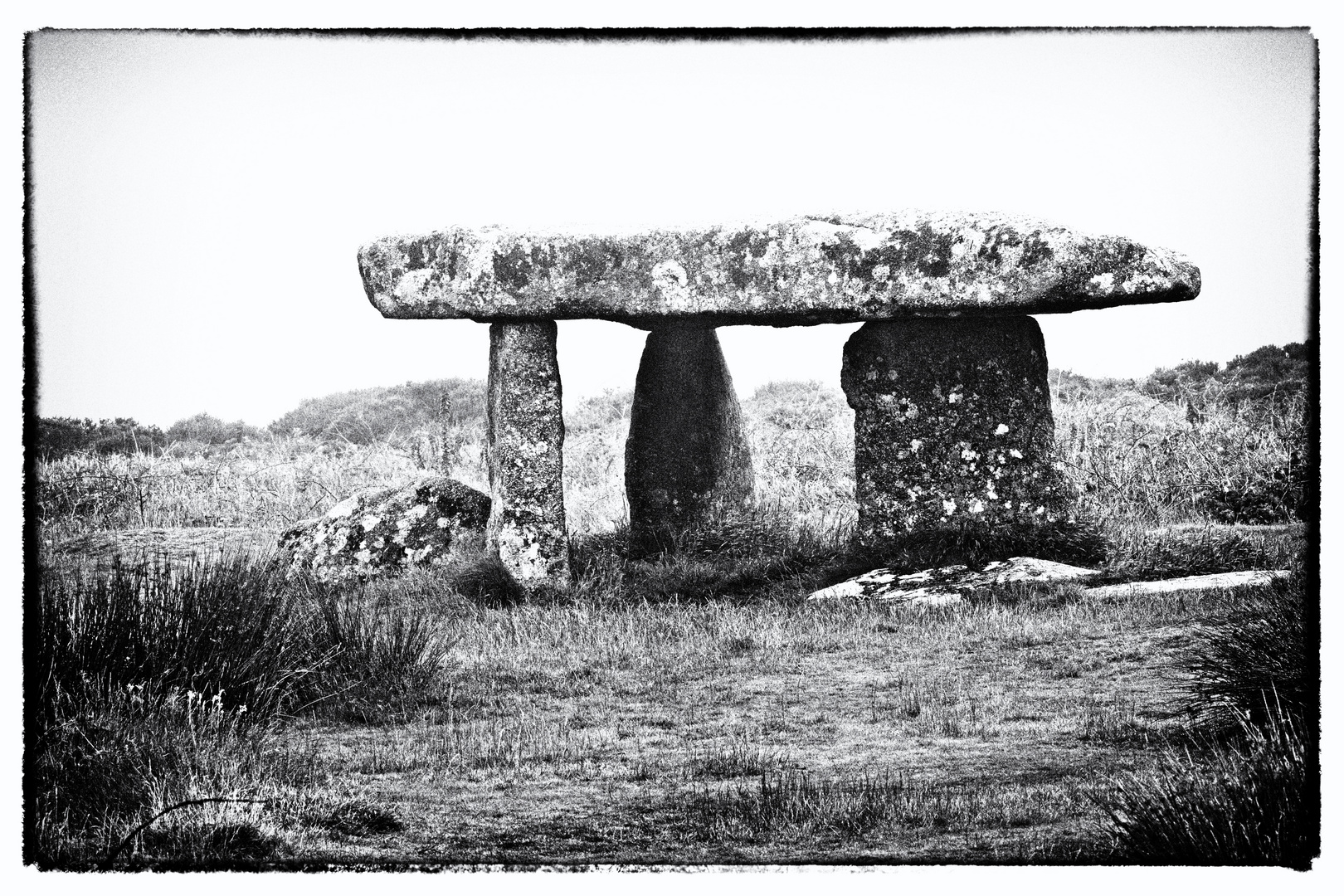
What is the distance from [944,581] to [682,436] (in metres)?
2.92

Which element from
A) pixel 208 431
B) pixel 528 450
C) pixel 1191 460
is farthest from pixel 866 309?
pixel 208 431

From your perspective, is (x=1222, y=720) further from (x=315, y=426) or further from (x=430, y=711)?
(x=315, y=426)

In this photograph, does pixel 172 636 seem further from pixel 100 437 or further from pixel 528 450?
pixel 100 437

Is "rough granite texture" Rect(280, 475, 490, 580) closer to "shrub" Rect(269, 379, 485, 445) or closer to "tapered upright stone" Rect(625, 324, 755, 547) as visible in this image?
"tapered upright stone" Rect(625, 324, 755, 547)

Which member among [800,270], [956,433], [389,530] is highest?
[800,270]

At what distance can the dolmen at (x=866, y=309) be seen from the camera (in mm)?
9367

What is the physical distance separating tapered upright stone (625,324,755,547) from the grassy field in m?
1.07

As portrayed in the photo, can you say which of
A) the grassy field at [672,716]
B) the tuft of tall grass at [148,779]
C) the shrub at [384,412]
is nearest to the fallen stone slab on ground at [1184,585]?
the grassy field at [672,716]

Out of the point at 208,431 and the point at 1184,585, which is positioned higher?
the point at 208,431

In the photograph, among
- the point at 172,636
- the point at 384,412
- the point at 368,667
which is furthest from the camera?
the point at 384,412

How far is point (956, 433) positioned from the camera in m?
10.3

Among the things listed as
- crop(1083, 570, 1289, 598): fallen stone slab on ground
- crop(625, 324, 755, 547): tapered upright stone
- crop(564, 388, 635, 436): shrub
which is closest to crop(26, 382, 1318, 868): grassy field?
crop(1083, 570, 1289, 598): fallen stone slab on ground

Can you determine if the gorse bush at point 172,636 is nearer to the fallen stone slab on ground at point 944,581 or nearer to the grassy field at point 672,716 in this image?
the grassy field at point 672,716

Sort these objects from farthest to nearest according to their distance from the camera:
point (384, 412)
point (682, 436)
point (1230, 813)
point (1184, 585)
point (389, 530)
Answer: point (384, 412)
point (682, 436)
point (389, 530)
point (1184, 585)
point (1230, 813)
